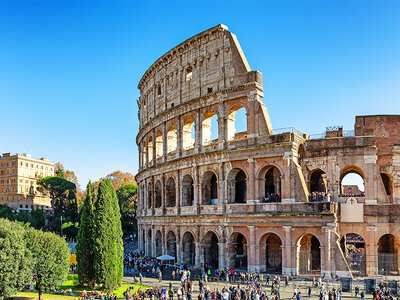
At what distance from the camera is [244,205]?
101 ft

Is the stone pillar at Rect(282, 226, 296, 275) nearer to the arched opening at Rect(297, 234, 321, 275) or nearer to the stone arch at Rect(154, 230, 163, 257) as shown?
the arched opening at Rect(297, 234, 321, 275)

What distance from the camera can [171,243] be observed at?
37875mm

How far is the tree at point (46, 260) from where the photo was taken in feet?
81.4

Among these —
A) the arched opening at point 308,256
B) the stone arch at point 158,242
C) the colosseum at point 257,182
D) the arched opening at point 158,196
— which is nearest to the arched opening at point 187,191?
the colosseum at point 257,182

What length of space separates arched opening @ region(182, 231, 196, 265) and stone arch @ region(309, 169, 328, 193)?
36.9ft

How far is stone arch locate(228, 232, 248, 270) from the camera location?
31391 mm

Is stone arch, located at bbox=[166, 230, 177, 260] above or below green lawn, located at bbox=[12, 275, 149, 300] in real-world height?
above

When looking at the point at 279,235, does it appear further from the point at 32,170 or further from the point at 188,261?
the point at 32,170

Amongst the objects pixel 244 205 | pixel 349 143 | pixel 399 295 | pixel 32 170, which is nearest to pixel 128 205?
pixel 32 170

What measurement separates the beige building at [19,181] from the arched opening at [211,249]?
59.1 metres

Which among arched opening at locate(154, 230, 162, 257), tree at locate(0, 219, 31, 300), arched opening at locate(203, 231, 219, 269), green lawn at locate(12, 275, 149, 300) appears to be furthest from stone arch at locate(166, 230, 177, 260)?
tree at locate(0, 219, 31, 300)

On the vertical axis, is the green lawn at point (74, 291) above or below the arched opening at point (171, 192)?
below

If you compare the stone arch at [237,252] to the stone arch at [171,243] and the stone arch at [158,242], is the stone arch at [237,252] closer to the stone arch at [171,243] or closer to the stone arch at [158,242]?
the stone arch at [171,243]

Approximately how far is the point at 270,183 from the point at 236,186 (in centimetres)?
297
